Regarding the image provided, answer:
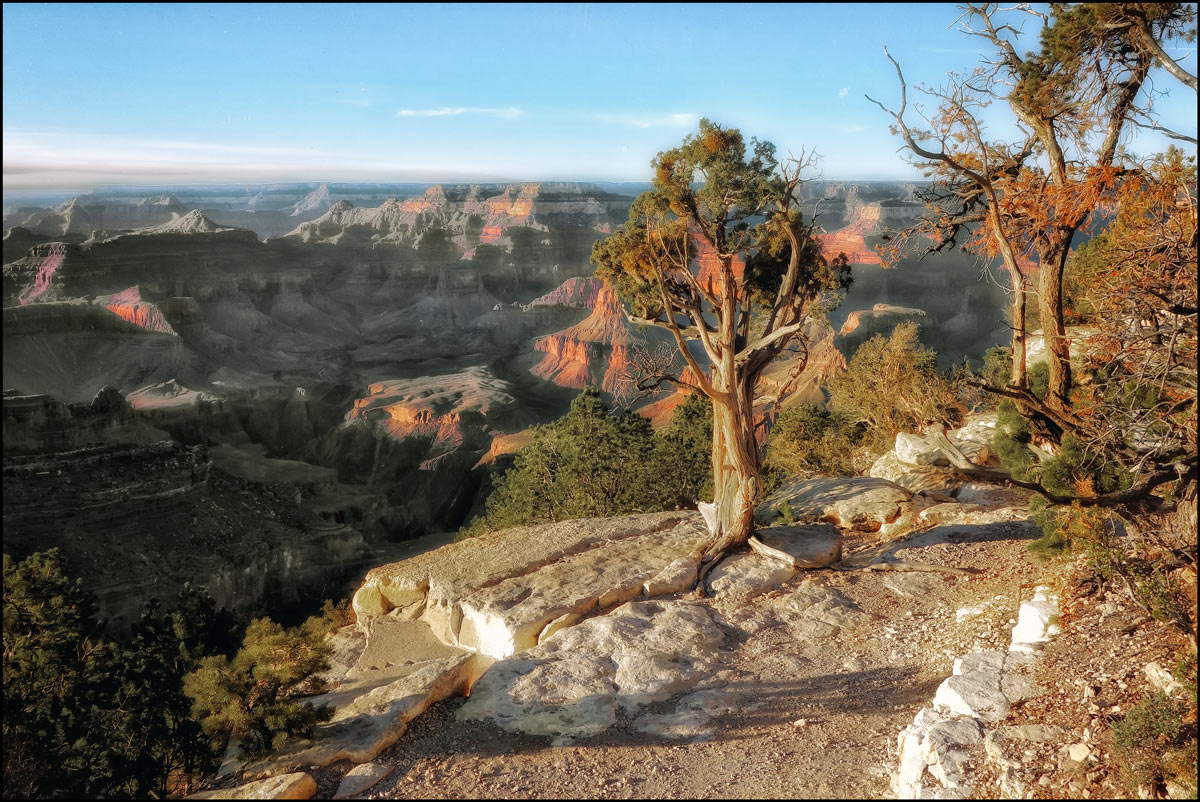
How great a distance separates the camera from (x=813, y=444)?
81.3ft

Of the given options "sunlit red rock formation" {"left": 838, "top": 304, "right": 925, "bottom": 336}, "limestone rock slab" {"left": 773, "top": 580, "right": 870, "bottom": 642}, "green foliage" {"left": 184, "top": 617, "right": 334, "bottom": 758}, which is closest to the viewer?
"green foliage" {"left": 184, "top": 617, "right": 334, "bottom": 758}

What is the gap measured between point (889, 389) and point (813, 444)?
2.93 m

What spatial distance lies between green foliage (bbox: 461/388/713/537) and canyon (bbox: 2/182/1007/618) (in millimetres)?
1697

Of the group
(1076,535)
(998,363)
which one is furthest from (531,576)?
(998,363)

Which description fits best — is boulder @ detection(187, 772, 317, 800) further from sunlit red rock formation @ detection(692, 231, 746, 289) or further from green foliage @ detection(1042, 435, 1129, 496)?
sunlit red rock formation @ detection(692, 231, 746, 289)

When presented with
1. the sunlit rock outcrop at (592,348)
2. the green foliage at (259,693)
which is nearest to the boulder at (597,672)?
the green foliage at (259,693)

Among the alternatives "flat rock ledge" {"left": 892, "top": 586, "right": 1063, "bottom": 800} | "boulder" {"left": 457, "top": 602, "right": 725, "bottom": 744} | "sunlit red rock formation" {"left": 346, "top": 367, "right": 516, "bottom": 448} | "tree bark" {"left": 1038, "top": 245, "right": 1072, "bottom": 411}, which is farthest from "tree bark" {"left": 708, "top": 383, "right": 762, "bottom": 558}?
"sunlit red rock formation" {"left": 346, "top": 367, "right": 516, "bottom": 448}

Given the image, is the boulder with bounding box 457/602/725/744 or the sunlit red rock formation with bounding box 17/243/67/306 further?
the sunlit red rock formation with bounding box 17/243/67/306

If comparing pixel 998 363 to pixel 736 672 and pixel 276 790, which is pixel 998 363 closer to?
pixel 736 672

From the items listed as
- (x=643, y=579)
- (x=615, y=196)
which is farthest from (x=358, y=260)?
(x=643, y=579)

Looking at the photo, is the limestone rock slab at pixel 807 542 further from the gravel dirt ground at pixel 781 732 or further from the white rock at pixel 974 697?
the white rock at pixel 974 697

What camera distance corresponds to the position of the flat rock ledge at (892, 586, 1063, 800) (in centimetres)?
610

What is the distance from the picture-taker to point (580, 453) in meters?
22.2

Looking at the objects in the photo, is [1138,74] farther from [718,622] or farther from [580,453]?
[580,453]
